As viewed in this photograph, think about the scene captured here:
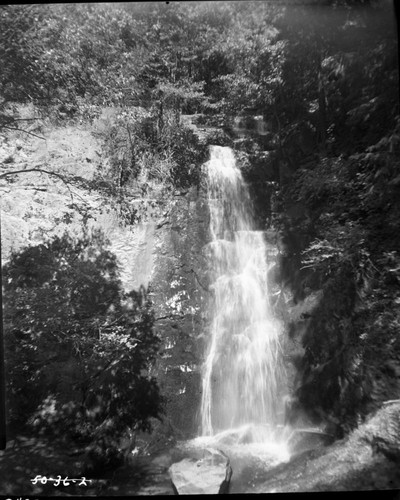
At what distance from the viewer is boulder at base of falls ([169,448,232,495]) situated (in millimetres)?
3758

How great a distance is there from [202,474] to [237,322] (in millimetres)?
1799

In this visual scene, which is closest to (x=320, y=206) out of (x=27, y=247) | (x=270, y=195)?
(x=270, y=195)

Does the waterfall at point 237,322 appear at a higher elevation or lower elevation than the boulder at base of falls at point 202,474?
higher

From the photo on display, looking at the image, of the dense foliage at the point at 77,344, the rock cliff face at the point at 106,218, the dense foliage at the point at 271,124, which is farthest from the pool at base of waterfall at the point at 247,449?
the rock cliff face at the point at 106,218

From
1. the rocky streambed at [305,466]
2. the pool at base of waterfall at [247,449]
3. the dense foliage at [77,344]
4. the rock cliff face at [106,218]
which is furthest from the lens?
the rock cliff face at [106,218]

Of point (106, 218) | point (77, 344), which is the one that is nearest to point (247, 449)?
point (77, 344)

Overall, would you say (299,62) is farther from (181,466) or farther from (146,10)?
(181,466)

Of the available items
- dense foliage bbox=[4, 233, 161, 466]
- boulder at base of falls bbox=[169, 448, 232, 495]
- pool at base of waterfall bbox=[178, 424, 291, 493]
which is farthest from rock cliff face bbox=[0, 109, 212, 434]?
boulder at base of falls bbox=[169, 448, 232, 495]

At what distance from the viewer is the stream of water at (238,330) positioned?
4328 millimetres

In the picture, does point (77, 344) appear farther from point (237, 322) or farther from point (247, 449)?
point (247, 449)

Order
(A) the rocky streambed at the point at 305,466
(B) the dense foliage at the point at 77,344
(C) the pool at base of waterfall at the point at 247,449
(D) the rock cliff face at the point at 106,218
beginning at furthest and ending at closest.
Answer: (D) the rock cliff face at the point at 106,218
(B) the dense foliage at the point at 77,344
(C) the pool at base of waterfall at the point at 247,449
(A) the rocky streambed at the point at 305,466

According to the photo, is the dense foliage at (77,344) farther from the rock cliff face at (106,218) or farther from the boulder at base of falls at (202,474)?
the boulder at base of falls at (202,474)

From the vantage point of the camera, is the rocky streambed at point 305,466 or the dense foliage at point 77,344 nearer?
the rocky streambed at point 305,466

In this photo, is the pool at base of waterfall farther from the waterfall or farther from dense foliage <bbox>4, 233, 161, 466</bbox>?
dense foliage <bbox>4, 233, 161, 466</bbox>
